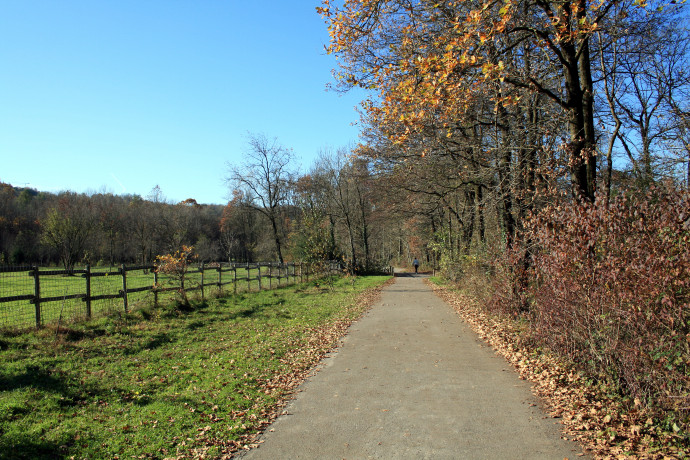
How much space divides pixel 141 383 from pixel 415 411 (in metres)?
4.63

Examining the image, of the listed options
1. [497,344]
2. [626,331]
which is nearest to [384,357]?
[497,344]

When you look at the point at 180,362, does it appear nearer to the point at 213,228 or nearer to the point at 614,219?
the point at 614,219

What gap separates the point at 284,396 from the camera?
21.2 feet

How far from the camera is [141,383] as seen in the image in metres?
7.19

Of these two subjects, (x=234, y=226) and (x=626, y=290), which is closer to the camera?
(x=626, y=290)

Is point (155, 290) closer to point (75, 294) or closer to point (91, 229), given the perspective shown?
point (75, 294)

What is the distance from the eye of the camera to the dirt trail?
14.8 ft

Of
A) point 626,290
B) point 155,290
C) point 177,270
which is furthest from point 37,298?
point 626,290

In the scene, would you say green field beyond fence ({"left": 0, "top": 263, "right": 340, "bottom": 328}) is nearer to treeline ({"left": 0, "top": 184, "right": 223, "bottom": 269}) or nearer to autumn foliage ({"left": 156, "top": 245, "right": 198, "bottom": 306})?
autumn foliage ({"left": 156, "top": 245, "right": 198, "bottom": 306})

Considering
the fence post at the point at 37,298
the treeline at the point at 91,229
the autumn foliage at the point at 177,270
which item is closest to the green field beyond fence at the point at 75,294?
the fence post at the point at 37,298

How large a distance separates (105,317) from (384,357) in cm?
794

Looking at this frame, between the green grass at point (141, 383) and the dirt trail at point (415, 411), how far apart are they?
77cm

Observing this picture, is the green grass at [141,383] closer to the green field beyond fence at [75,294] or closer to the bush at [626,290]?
the green field beyond fence at [75,294]

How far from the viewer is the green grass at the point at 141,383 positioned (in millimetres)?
4887
